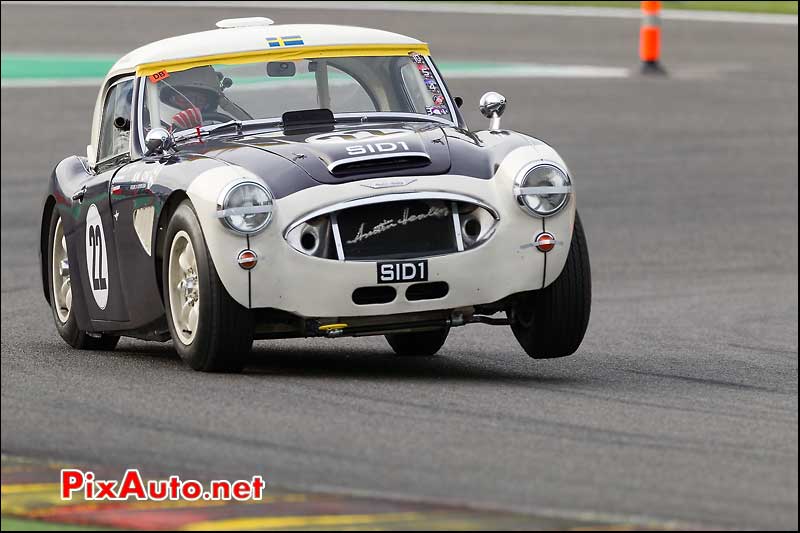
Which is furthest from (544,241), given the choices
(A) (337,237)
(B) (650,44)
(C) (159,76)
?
(B) (650,44)

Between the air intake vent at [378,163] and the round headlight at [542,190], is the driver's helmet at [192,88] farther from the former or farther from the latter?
the round headlight at [542,190]

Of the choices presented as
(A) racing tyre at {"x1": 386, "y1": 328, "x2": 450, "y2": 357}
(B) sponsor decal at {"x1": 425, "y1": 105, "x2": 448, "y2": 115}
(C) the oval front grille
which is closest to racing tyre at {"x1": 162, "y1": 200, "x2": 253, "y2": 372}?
(C) the oval front grille

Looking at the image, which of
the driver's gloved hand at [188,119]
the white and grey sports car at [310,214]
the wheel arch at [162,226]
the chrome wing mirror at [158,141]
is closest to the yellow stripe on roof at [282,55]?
the white and grey sports car at [310,214]

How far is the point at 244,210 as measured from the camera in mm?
6562

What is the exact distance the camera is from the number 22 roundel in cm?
793

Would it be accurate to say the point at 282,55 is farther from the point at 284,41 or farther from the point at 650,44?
the point at 650,44

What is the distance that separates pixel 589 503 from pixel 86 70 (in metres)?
18.7

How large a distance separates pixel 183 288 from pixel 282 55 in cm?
162

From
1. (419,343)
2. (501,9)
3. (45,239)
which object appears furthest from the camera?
(501,9)

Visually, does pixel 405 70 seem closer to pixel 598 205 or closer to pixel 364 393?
pixel 364 393

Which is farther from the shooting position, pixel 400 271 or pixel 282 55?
pixel 282 55

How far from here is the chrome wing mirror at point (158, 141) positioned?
24.7 feet

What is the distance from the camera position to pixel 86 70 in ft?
73.6

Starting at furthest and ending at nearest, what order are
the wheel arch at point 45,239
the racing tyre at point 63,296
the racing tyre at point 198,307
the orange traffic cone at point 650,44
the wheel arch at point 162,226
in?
1. the orange traffic cone at point 650,44
2. the wheel arch at point 45,239
3. the racing tyre at point 63,296
4. the wheel arch at point 162,226
5. the racing tyre at point 198,307
